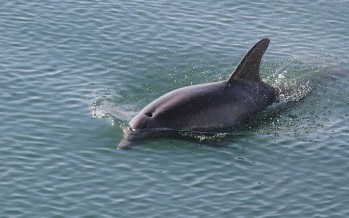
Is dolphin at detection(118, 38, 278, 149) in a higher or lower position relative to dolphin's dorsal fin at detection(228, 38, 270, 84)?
lower

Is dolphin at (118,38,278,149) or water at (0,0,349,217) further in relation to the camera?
dolphin at (118,38,278,149)

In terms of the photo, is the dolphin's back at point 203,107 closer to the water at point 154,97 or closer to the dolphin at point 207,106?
the dolphin at point 207,106

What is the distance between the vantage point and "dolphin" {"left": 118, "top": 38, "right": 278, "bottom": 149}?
24.6 metres

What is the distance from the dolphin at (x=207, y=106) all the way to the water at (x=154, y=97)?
332mm

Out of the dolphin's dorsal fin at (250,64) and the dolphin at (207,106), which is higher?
the dolphin's dorsal fin at (250,64)

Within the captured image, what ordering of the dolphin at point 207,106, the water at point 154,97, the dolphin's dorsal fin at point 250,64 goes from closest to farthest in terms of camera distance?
the water at point 154,97 < the dolphin at point 207,106 < the dolphin's dorsal fin at point 250,64

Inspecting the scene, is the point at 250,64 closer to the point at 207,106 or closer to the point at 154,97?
the point at 207,106

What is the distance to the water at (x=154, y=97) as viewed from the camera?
2172cm

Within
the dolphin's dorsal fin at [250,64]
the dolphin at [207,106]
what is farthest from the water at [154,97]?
the dolphin's dorsal fin at [250,64]

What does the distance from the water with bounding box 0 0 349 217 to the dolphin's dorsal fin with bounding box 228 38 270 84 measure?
109 cm

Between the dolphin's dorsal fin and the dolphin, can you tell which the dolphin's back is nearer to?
the dolphin

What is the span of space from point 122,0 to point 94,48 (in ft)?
15.5

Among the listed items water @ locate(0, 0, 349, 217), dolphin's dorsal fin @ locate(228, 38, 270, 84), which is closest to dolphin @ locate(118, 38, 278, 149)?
dolphin's dorsal fin @ locate(228, 38, 270, 84)

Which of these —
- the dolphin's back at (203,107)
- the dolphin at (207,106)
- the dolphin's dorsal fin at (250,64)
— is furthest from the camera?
the dolphin's dorsal fin at (250,64)
